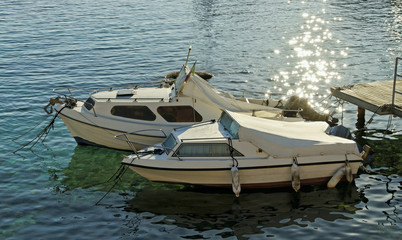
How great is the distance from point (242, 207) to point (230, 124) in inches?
138

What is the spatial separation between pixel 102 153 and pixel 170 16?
37.7 meters

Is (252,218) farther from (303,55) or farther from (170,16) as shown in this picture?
(170,16)

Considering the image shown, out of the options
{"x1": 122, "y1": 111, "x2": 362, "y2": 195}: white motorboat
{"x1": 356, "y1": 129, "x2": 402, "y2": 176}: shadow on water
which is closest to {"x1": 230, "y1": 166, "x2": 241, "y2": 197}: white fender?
{"x1": 122, "y1": 111, "x2": 362, "y2": 195}: white motorboat

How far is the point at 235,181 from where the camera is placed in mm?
20047

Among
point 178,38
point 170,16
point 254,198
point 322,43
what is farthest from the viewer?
point 170,16

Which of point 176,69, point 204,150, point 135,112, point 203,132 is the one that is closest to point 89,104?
point 135,112

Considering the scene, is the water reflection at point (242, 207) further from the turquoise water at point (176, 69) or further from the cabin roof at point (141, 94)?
the cabin roof at point (141, 94)

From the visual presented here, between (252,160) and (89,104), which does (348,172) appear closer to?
(252,160)

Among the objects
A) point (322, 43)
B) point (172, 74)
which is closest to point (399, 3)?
point (322, 43)

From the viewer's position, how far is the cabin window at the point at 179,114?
24094 millimetres

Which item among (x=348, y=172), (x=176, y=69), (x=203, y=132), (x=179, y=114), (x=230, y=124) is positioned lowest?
(x=348, y=172)

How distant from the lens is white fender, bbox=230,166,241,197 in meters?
20.0

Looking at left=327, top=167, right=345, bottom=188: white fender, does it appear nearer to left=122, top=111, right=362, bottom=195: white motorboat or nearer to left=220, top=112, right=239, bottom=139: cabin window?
left=122, top=111, right=362, bottom=195: white motorboat

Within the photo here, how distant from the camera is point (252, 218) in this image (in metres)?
19.6
